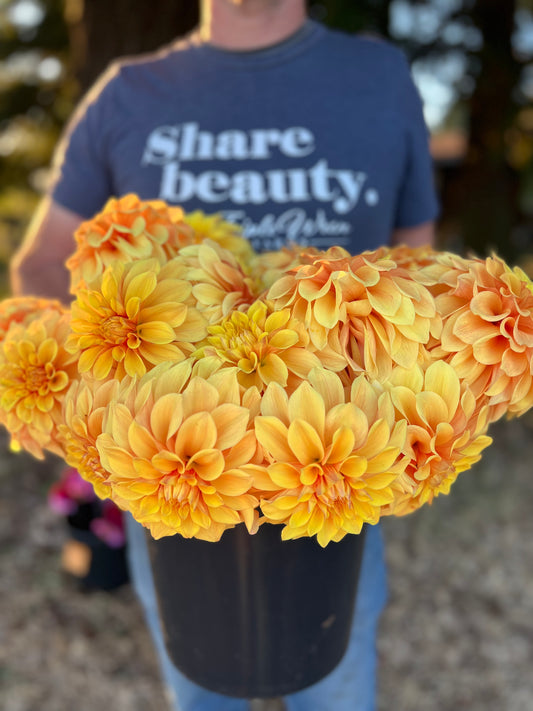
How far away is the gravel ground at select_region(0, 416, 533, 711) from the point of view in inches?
67.8

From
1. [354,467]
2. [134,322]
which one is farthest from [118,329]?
[354,467]

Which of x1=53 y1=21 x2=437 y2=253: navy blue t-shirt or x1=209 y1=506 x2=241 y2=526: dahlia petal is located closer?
x1=209 y1=506 x2=241 y2=526: dahlia petal

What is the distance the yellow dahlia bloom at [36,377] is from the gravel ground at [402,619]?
1463 mm

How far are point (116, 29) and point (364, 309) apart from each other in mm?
2142

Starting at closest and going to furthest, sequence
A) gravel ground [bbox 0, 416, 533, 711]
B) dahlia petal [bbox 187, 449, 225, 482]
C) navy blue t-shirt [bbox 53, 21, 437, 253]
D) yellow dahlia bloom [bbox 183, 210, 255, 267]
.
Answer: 1. dahlia petal [bbox 187, 449, 225, 482]
2. yellow dahlia bloom [bbox 183, 210, 255, 267]
3. navy blue t-shirt [bbox 53, 21, 437, 253]
4. gravel ground [bbox 0, 416, 533, 711]

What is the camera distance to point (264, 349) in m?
0.50

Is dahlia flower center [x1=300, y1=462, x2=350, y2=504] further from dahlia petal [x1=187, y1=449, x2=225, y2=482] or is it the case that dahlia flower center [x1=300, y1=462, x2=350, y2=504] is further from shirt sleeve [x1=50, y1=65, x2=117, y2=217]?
shirt sleeve [x1=50, y1=65, x2=117, y2=217]

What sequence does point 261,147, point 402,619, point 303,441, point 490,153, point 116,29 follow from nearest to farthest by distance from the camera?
point 303,441 → point 261,147 → point 402,619 → point 116,29 → point 490,153

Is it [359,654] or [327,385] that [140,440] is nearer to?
[327,385]

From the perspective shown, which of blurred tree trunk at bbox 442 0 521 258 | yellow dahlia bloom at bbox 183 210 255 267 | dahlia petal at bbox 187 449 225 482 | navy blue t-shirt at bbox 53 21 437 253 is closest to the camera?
dahlia petal at bbox 187 449 225 482

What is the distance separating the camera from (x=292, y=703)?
1111 millimetres

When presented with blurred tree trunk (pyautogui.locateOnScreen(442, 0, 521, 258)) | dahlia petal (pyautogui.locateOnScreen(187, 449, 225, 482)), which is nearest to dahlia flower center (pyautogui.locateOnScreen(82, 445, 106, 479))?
dahlia petal (pyautogui.locateOnScreen(187, 449, 225, 482))

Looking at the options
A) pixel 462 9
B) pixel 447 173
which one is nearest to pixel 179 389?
pixel 462 9

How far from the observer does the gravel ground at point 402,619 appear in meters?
1.72
